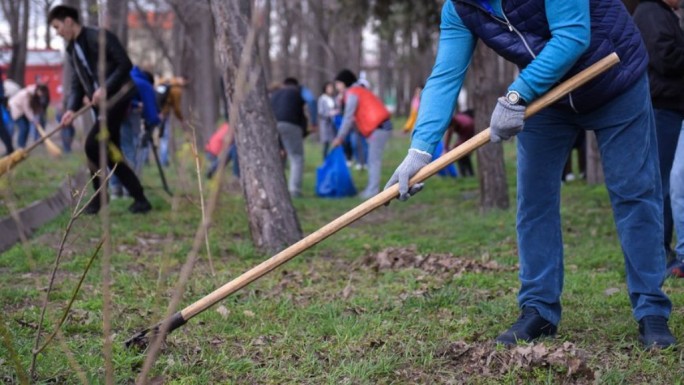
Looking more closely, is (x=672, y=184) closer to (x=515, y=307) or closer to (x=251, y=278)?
(x=515, y=307)

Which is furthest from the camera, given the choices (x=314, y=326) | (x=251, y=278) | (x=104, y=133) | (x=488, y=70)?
(x=488, y=70)

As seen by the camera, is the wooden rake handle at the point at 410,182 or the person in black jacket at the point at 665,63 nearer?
the wooden rake handle at the point at 410,182

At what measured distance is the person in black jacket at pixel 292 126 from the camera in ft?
43.0

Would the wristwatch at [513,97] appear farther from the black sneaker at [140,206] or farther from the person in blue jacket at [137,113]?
the person in blue jacket at [137,113]

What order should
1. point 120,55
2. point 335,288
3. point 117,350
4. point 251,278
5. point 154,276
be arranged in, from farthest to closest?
1. point 120,55
2. point 154,276
3. point 335,288
4. point 117,350
5. point 251,278

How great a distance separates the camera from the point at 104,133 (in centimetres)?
278

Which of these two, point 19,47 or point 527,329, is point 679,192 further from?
point 19,47

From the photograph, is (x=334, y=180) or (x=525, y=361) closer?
(x=525, y=361)

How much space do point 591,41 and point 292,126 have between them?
9487 mm

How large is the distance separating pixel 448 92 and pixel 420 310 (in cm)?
135

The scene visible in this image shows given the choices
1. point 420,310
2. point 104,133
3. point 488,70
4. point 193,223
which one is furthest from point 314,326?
point 488,70

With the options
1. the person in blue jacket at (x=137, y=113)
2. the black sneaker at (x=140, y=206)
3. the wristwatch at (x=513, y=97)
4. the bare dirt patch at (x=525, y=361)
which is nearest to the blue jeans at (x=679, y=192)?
the bare dirt patch at (x=525, y=361)

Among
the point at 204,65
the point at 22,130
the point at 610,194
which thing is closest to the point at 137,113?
the point at 610,194

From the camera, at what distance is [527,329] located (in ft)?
13.7
